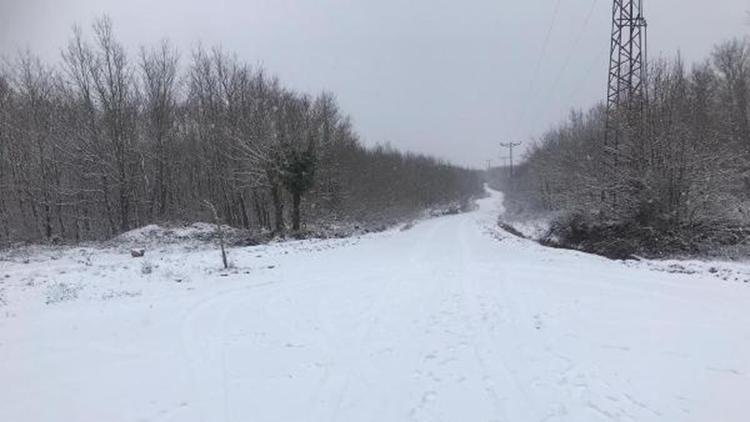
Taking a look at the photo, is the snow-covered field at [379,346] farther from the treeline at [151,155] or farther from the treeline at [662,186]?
the treeline at [151,155]

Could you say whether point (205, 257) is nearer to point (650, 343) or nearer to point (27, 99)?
point (650, 343)

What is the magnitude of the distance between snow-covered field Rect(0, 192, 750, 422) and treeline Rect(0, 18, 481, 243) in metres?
22.8

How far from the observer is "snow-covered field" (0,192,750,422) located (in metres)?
6.30

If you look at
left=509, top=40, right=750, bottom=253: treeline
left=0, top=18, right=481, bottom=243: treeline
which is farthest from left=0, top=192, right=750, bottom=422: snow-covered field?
left=0, top=18, right=481, bottom=243: treeline

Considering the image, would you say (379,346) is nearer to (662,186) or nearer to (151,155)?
(662,186)

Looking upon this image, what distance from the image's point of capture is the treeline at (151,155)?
3778 cm

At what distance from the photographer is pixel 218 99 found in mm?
47062

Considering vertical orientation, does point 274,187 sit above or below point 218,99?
below

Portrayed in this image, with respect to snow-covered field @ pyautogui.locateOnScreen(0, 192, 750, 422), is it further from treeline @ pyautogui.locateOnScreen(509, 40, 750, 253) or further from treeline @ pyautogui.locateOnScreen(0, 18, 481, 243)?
treeline @ pyautogui.locateOnScreen(0, 18, 481, 243)

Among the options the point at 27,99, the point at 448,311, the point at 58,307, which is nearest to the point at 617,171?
the point at 448,311

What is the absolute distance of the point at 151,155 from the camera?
42.5 meters

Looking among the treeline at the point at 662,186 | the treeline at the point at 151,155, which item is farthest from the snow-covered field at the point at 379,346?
the treeline at the point at 151,155

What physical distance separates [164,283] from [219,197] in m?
34.7

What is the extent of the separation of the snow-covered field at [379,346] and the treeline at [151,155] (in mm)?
22760
